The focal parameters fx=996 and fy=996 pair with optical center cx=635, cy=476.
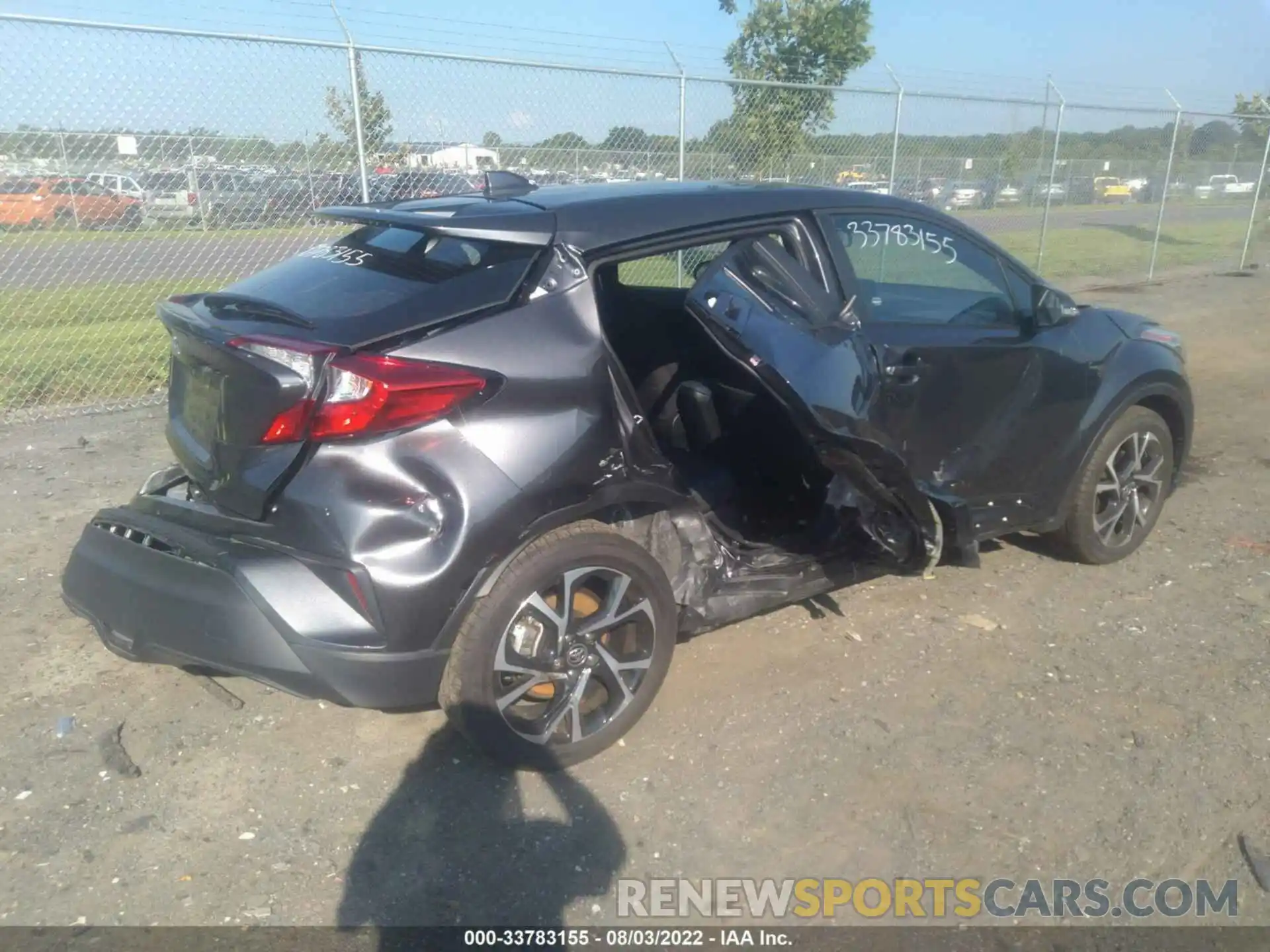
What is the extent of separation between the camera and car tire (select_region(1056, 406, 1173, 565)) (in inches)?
178

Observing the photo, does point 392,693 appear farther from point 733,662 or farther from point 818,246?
point 818,246

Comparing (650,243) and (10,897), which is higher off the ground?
(650,243)

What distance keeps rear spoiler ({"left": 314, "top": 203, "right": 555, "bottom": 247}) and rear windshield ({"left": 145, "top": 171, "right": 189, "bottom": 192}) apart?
4.40m

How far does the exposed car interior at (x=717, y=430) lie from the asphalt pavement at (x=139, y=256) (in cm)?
437

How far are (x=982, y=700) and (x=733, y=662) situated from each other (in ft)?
3.02

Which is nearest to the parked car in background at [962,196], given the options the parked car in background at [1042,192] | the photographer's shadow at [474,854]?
the parked car in background at [1042,192]

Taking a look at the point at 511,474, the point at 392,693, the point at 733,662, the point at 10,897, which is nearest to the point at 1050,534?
the point at 733,662

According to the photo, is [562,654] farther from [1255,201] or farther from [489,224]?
[1255,201]

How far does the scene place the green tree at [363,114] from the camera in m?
7.16

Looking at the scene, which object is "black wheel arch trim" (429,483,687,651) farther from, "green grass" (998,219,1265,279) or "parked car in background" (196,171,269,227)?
"green grass" (998,219,1265,279)

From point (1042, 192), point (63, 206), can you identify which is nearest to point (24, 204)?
point (63, 206)

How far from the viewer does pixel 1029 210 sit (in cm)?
1432

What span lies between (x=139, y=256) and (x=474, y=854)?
5948 mm

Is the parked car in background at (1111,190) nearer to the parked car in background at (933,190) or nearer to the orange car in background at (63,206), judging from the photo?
the parked car in background at (933,190)
